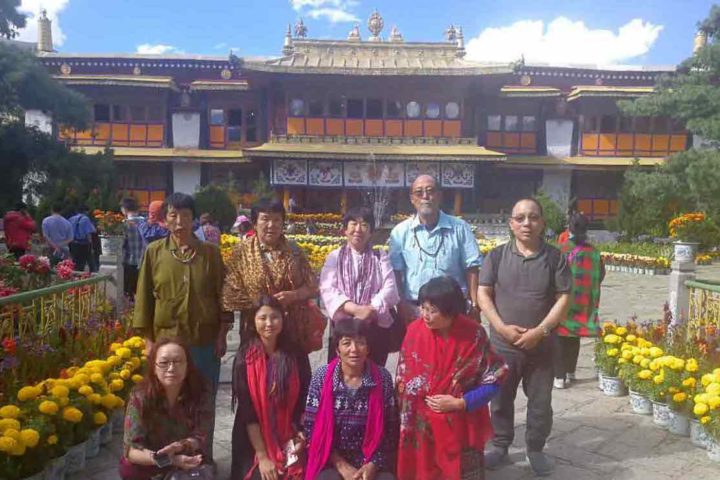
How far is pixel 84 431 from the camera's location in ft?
11.7

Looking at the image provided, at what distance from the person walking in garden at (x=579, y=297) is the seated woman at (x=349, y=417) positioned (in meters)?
2.95

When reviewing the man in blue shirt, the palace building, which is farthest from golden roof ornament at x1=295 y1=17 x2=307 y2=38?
the man in blue shirt

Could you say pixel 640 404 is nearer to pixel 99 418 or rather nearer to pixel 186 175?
pixel 99 418

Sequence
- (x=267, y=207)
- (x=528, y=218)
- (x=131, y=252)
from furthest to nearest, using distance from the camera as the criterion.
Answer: (x=131, y=252) → (x=528, y=218) → (x=267, y=207)

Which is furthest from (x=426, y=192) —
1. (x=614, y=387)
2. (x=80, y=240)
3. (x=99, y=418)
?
(x=80, y=240)

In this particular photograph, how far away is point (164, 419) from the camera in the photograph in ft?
9.62

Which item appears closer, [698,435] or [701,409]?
[701,409]

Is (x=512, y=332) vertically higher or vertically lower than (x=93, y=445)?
higher

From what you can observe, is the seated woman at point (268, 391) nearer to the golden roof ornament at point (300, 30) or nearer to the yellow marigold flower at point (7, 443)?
the yellow marigold flower at point (7, 443)

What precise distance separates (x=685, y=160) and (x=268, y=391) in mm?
17127

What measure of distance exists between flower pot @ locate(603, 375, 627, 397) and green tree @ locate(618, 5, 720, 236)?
11222mm

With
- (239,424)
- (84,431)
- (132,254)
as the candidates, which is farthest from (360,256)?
(132,254)

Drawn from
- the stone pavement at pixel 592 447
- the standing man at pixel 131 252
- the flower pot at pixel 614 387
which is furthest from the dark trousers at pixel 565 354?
the standing man at pixel 131 252

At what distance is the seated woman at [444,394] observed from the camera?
3105 millimetres
